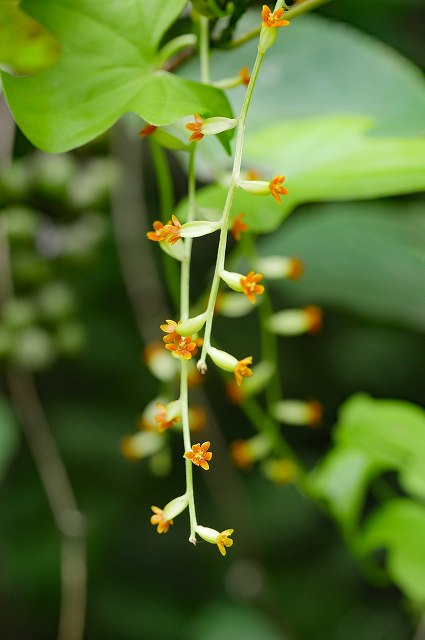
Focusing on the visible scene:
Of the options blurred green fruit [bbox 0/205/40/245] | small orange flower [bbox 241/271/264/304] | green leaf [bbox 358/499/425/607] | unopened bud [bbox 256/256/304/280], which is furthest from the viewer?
blurred green fruit [bbox 0/205/40/245]

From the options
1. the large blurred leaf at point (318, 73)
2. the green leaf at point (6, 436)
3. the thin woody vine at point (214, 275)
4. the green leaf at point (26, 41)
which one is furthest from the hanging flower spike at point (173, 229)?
the green leaf at point (6, 436)

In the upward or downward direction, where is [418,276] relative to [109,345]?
upward

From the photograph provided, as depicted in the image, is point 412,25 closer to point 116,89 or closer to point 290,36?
point 290,36

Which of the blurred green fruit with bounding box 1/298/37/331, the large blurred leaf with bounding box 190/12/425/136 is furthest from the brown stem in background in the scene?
the large blurred leaf with bounding box 190/12/425/136

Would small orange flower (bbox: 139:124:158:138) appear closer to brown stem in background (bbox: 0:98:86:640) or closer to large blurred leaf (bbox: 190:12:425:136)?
large blurred leaf (bbox: 190:12:425:136)

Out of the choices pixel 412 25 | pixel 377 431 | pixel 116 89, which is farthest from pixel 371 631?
pixel 116 89

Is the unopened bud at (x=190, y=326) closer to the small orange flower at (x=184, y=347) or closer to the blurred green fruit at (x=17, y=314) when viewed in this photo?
the small orange flower at (x=184, y=347)

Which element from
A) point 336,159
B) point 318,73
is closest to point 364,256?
point 318,73
